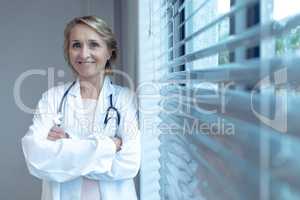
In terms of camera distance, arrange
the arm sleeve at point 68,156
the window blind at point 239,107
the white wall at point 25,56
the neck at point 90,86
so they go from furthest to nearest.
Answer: the white wall at point 25,56, the neck at point 90,86, the arm sleeve at point 68,156, the window blind at point 239,107

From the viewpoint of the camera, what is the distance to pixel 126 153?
139 cm

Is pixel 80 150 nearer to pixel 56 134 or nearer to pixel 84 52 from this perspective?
pixel 56 134

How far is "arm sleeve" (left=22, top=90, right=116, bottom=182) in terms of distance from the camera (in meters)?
1.31

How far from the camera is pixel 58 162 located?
1.32 metres

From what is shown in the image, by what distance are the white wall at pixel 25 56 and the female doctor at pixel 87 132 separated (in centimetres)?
92

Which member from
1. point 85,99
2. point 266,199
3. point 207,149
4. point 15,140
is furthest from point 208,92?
point 15,140

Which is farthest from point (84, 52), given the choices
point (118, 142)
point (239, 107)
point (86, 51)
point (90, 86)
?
point (239, 107)

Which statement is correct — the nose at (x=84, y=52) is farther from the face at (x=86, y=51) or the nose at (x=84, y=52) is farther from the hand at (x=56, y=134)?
the hand at (x=56, y=134)

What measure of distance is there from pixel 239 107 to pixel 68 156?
0.83 m

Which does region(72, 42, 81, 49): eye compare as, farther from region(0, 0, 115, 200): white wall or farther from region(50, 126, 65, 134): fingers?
region(0, 0, 115, 200): white wall

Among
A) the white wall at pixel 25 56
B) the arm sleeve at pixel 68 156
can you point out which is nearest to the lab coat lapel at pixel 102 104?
the arm sleeve at pixel 68 156

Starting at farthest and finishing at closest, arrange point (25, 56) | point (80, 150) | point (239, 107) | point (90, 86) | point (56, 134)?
point (25, 56) → point (90, 86) → point (56, 134) → point (80, 150) → point (239, 107)

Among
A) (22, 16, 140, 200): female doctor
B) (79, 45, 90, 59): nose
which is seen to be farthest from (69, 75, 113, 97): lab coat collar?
(79, 45, 90, 59): nose

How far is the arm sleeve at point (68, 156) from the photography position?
131 cm
